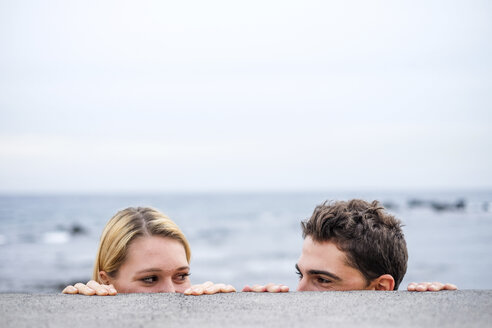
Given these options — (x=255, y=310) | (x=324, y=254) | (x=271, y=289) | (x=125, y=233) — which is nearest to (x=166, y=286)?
(x=125, y=233)

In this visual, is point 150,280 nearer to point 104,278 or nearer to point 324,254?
point 104,278

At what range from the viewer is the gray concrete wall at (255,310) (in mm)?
2195

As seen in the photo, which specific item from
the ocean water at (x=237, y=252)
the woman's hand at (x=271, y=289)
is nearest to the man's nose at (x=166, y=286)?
the woman's hand at (x=271, y=289)

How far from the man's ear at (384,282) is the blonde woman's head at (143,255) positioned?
1357 millimetres

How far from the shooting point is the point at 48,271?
1623 cm

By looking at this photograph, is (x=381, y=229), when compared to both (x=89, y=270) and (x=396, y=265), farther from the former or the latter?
(x=89, y=270)

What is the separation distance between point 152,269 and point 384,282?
162 cm

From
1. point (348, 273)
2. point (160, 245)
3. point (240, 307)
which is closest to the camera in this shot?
point (240, 307)

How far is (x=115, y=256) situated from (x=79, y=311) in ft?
4.50

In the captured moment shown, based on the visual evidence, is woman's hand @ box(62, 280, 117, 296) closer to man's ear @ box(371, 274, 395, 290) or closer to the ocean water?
man's ear @ box(371, 274, 395, 290)

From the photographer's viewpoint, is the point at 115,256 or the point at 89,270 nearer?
the point at 115,256

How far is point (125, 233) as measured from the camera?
12.8ft

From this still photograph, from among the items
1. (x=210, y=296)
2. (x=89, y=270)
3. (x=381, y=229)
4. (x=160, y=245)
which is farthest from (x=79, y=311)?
(x=89, y=270)

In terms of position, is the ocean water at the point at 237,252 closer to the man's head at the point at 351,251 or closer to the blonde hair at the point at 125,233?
the blonde hair at the point at 125,233
